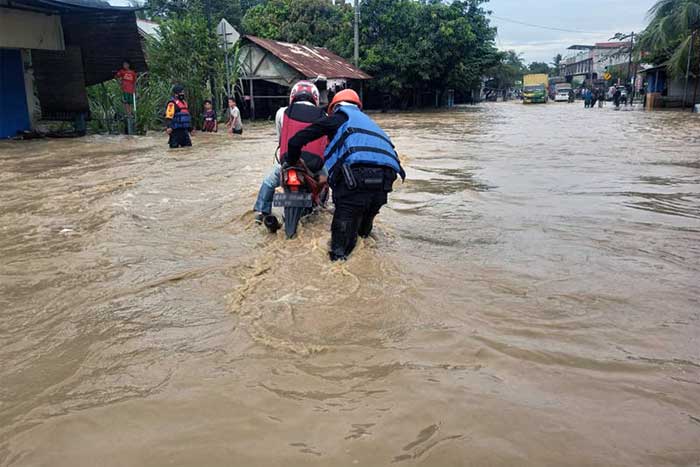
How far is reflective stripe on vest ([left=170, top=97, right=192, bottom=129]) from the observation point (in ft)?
39.6

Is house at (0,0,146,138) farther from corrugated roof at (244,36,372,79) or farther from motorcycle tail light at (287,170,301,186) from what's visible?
motorcycle tail light at (287,170,301,186)

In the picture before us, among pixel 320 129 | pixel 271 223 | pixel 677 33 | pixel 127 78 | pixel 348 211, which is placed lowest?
pixel 271 223

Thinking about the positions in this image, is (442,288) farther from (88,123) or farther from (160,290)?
(88,123)

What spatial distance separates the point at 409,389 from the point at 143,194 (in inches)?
228

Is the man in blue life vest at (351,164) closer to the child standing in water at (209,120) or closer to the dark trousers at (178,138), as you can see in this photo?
the dark trousers at (178,138)

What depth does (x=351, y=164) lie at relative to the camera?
411cm

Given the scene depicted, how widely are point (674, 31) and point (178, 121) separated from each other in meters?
24.2

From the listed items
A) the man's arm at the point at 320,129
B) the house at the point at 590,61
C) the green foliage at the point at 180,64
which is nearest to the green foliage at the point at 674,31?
the green foliage at the point at 180,64

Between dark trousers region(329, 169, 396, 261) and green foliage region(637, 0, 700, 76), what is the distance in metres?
26.8

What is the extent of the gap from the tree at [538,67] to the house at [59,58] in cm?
11455

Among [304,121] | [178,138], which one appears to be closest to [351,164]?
[304,121]

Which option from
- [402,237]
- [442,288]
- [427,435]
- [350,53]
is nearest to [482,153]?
[402,237]

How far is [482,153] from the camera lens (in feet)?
40.6

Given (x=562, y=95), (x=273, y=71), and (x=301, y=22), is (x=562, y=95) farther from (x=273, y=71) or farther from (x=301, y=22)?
(x=273, y=71)
